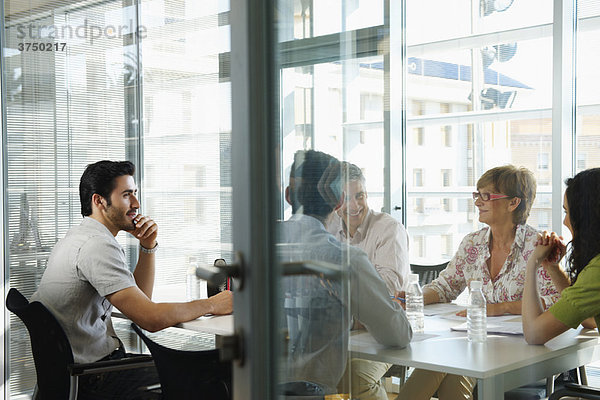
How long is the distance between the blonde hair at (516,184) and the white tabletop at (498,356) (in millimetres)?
736

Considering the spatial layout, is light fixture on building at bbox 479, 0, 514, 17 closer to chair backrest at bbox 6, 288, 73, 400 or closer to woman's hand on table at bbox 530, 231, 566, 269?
woman's hand on table at bbox 530, 231, 566, 269

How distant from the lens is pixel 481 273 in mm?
2975

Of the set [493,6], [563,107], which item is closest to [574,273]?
[563,107]

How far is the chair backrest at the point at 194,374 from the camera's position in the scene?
2.13 meters

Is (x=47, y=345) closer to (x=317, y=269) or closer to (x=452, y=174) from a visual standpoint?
(x=317, y=269)

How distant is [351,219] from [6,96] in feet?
8.99

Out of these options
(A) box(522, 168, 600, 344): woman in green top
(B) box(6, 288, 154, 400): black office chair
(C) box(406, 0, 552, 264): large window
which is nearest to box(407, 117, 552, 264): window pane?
(C) box(406, 0, 552, 264): large window


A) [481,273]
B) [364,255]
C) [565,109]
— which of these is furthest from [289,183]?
[481,273]

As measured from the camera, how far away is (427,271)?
10.4 feet

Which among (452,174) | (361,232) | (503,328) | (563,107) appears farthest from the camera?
(452,174)

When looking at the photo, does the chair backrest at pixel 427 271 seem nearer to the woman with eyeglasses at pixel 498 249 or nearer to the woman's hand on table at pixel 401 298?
the woman with eyeglasses at pixel 498 249

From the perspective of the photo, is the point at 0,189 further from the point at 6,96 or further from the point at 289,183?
the point at 289,183

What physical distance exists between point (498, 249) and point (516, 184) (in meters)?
0.30

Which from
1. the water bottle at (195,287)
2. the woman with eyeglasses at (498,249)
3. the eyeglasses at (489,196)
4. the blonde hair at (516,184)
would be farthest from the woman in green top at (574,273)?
the water bottle at (195,287)
